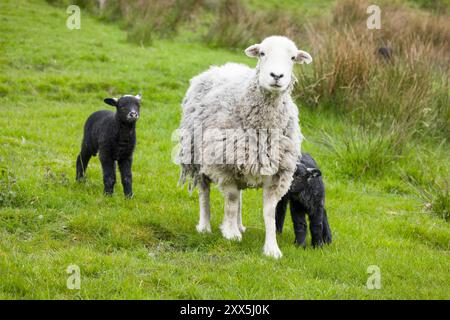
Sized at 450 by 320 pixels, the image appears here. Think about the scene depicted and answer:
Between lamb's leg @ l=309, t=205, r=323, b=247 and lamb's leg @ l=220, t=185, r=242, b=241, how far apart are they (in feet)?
2.29

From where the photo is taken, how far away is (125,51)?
45.4ft

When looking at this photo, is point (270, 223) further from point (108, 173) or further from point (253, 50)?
point (108, 173)

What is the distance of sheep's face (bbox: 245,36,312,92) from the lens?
4.88 metres

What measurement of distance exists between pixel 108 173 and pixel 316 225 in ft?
7.65

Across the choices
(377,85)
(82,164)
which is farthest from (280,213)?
(377,85)

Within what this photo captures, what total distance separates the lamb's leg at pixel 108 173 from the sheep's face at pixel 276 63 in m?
2.10

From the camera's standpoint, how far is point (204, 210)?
5.83m

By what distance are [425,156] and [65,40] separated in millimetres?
8931

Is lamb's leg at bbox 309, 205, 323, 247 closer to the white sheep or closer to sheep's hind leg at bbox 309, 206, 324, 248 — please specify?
sheep's hind leg at bbox 309, 206, 324, 248

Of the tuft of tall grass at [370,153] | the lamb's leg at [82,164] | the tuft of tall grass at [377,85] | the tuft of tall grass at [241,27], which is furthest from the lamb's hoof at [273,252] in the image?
the tuft of tall grass at [241,27]

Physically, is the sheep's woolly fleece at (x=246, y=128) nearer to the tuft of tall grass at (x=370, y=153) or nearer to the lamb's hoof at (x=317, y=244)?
the lamb's hoof at (x=317, y=244)

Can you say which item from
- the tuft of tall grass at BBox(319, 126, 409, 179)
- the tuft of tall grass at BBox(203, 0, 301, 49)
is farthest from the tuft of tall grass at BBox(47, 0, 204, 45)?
the tuft of tall grass at BBox(319, 126, 409, 179)
